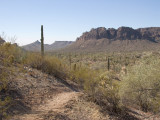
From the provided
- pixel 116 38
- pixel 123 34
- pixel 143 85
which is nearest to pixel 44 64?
pixel 143 85

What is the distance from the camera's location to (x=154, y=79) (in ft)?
24.2

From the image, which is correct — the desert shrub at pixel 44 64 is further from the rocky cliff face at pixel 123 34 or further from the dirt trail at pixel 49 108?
the rocky cliff face at pixel 123 34

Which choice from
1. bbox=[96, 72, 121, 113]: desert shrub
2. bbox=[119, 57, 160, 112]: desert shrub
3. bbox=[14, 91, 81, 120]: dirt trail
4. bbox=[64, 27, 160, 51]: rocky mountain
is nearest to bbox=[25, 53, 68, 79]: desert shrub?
bbox=[14, 91, 81, 120]: dirt trail

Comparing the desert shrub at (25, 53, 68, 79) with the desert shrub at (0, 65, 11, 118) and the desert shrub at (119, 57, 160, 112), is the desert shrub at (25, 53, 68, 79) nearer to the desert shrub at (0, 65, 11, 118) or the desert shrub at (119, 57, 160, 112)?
the desert shrub at (0, 65, 11, 118)

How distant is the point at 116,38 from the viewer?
4476 inches

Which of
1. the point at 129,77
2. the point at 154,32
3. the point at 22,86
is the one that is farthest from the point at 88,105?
the point at 154,32

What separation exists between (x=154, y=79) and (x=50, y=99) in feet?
15.4

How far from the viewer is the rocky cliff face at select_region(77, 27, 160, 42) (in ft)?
376

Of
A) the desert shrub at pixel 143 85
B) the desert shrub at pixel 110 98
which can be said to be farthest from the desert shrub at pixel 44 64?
the desert shrub at pixel 110 98

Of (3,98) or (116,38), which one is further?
(116,38)

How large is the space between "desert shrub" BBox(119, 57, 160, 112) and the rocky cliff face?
10782 cm

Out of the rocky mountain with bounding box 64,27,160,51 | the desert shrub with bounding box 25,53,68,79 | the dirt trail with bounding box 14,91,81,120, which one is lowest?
the dirt trail with bounding box 14,91,81,120

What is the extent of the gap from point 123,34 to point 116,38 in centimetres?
675

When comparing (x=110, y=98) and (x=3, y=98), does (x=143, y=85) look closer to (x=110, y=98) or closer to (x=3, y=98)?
(x=110, y=98)
